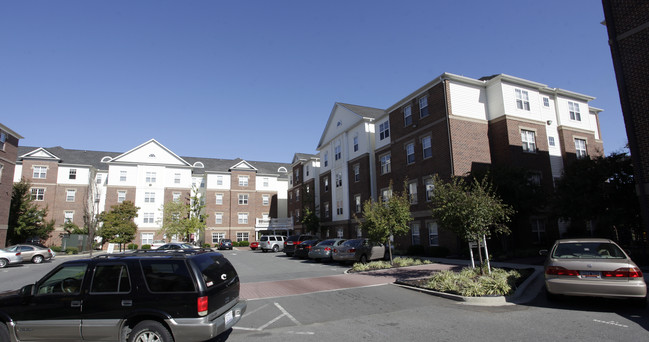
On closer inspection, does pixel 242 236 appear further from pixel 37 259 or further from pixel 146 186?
pixel 37 259

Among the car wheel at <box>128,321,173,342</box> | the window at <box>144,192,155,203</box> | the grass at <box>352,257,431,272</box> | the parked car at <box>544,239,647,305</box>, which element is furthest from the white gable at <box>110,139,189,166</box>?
the parked car at <box>544,239,647,305</box>

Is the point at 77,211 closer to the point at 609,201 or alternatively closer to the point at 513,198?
the point at 513,198

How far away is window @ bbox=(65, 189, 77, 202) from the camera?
46875 millimetres

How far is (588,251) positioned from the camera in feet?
29.5

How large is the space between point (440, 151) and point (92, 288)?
70.8 ft

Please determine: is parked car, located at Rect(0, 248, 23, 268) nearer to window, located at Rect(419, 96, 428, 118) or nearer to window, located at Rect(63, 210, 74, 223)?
window, located at Rect(63, 210, 74, 223)

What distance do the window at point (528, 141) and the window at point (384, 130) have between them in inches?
399

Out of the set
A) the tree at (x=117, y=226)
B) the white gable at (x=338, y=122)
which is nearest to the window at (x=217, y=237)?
the tree at (x=117, y=226)

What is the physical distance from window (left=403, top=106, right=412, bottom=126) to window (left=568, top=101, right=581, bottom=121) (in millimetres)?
12203

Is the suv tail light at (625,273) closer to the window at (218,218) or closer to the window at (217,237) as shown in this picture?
the window at (217,237)

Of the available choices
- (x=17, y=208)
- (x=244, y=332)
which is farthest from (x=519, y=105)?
(x=17, y=208)

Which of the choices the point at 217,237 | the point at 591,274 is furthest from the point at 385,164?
the point at 217,237

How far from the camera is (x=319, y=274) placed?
1683 cm

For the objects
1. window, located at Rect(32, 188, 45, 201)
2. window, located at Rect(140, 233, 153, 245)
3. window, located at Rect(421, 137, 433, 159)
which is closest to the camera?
window, located at Rect(421, 137, 433, 159)
